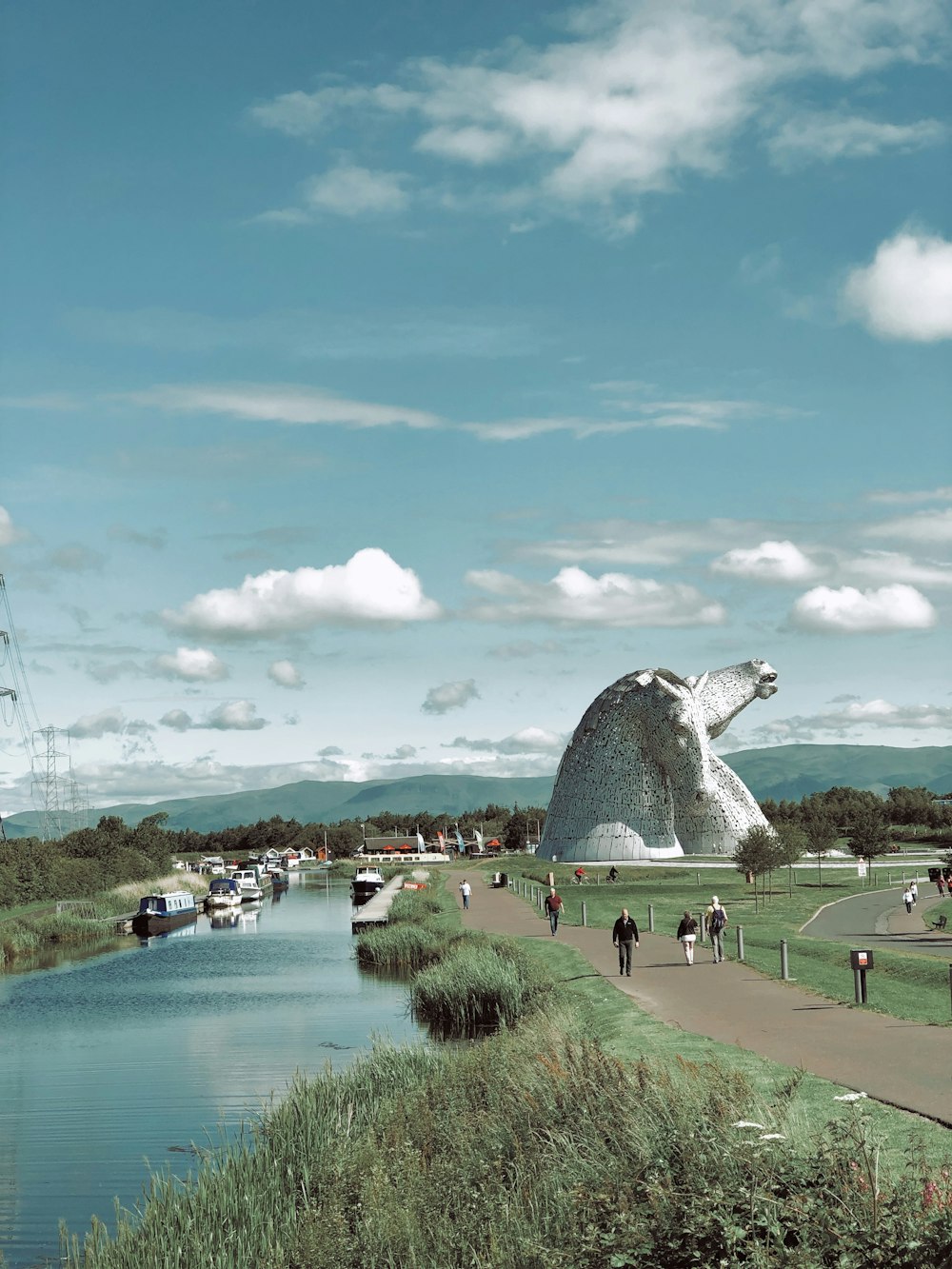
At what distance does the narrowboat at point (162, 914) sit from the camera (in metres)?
59.2

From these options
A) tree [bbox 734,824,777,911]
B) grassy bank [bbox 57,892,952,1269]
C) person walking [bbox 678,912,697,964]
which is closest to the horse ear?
tree [bbox 734,824,777,911]

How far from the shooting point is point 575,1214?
9172 millimetres

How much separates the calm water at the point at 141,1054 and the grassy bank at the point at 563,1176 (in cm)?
235

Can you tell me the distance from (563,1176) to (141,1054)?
18339mm

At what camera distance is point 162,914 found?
62.0 metres

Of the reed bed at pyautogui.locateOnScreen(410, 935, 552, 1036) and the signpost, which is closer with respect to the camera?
the signpost

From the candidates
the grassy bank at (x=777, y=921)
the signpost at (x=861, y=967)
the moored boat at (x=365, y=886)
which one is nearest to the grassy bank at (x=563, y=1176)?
the signpost at (x=861, y=967)

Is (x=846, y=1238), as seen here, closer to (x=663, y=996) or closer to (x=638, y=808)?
(x=663, y=996)

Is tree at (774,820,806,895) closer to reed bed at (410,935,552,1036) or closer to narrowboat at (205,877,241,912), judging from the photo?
reed bed at (410,935,552,1036)

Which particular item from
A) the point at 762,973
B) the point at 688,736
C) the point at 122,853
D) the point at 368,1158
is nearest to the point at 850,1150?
the point at 368,1158

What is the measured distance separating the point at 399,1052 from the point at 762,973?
32.4 ft

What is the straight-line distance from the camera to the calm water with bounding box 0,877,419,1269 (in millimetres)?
16922

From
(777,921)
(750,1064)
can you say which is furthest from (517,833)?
(750,1064)

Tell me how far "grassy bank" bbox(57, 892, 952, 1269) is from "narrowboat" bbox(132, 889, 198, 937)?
43.7 m
